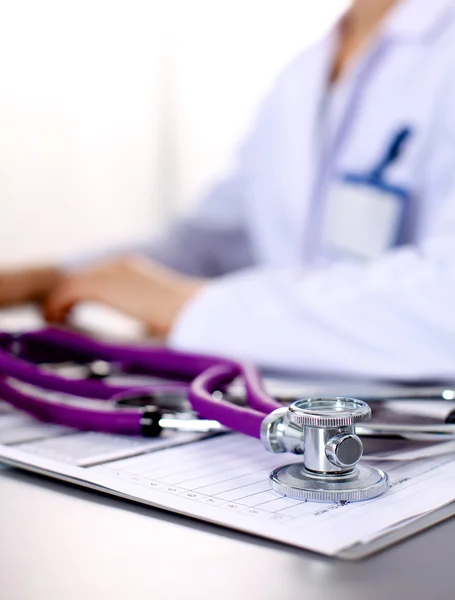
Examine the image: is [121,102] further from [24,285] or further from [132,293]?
[132,293]

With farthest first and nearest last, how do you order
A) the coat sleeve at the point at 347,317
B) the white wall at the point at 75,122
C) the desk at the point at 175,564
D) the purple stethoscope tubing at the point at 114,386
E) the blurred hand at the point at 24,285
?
the white wall at the point at 75,122, the blurred hand at the point at 24,285, the coat sleeve at the point at 347,317, the purple stethoscope tubing at the point at 114,386, the desk at the point at 175,564

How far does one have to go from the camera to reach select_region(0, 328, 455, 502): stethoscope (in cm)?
42

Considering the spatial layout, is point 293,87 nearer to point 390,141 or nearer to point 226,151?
point 390,141

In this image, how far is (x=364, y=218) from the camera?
3.36 ft

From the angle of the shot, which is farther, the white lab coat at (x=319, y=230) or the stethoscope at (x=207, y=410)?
the white lab coat at (x=319, y=230)

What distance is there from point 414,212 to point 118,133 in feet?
7.34

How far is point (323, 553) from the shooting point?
36cm

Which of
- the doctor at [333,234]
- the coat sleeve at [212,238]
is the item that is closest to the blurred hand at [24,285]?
the doctor at [333,234]

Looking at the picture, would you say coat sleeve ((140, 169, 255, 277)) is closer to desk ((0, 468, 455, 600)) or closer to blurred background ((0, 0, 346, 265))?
desk ((0, 468, 455, 600))

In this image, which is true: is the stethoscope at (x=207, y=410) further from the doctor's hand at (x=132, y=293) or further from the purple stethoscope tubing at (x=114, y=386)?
the doctor's hand at (x=132, y=293)

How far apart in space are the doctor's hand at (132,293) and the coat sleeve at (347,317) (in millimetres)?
59

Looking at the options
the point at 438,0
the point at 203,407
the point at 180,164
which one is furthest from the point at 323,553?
the point at 180,164

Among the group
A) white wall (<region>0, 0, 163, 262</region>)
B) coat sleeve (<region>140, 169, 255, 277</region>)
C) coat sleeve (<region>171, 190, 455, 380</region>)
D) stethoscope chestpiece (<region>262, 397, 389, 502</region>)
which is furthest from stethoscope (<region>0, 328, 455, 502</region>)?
white wall (<region>0, 0, 163, 262</region>)

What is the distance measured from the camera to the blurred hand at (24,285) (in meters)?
1.19
